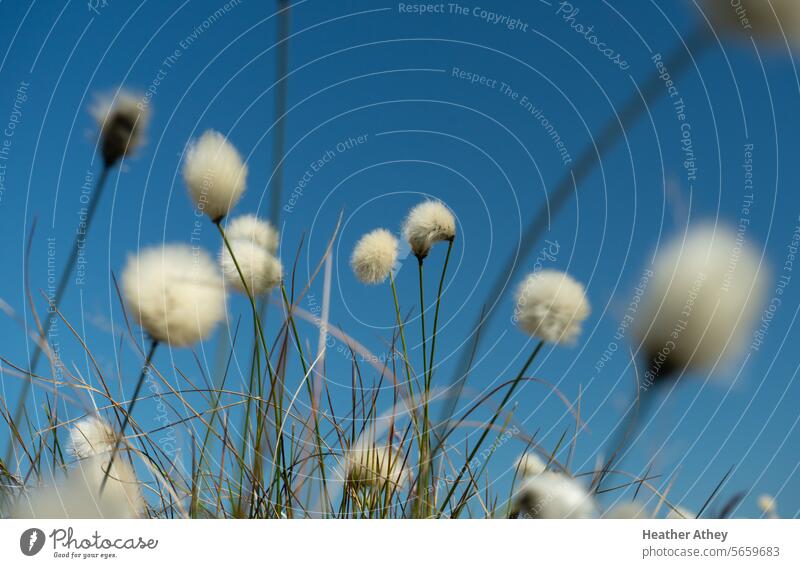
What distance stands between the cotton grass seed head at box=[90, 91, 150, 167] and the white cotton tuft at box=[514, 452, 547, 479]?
1.10 metres

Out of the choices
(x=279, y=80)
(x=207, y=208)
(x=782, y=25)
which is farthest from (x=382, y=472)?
(x=782, y=25)

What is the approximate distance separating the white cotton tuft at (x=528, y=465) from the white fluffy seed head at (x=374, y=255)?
52 centimetres

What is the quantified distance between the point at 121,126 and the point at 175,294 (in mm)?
466

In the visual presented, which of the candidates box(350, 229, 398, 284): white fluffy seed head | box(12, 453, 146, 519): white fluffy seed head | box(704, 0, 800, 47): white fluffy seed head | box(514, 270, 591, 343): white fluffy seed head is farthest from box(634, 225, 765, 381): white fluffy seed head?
box(12, 453, 146, 519): white fluffy seed head

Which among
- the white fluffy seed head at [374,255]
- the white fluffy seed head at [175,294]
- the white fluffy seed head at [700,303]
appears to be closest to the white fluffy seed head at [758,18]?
the white fluffy seed head at [700,303]

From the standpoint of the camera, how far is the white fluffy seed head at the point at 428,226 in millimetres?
Result: 1544

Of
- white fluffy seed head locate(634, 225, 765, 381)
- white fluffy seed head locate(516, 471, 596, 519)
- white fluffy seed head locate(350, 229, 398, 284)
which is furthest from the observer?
white fluffy seed head locate(350, 229, 398, 284)

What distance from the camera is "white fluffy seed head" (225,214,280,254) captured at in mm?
1451

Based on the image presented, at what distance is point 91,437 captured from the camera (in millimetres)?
1541

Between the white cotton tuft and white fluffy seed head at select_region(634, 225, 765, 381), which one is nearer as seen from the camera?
white fluffy seed head at select_region(634, 225, 765, 381)
